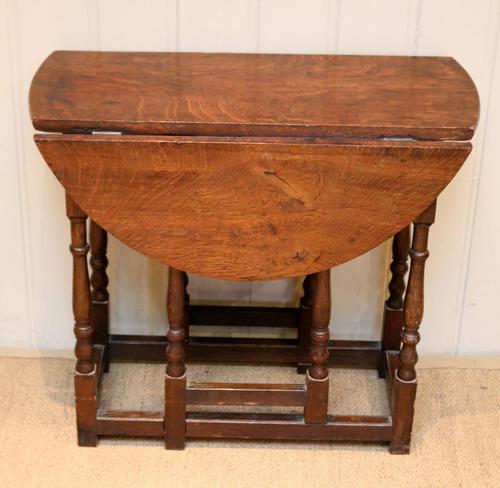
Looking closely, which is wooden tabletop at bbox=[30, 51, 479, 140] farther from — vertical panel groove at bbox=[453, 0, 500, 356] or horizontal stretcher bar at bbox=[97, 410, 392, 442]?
horizontal stretcher bar at bbox=[97, 410, 392, 442]

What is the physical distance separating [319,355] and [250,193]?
0.46 meters

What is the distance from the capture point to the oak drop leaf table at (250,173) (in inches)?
69.1

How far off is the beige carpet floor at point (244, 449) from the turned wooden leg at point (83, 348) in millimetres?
66

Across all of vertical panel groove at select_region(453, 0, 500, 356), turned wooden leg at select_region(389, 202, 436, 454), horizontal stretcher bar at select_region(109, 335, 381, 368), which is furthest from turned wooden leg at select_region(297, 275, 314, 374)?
vertical panel groove at select_region(453, 0, 500, 356)

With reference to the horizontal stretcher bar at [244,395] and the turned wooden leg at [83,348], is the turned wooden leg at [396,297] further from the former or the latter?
the turned wooden leg at [83,348]

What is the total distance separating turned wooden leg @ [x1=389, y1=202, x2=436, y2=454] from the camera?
1.94 metres

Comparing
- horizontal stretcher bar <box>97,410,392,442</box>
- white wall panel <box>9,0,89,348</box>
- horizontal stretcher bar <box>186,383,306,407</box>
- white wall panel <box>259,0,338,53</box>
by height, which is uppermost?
white wall panel <box>259,0,338,53</box>

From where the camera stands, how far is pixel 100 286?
232 centimetres

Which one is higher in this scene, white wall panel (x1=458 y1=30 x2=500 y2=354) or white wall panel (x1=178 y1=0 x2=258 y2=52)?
white wall panel (x1=178 y1=0 x2=258 y2=52)

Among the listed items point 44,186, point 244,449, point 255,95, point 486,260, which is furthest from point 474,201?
point 44,186

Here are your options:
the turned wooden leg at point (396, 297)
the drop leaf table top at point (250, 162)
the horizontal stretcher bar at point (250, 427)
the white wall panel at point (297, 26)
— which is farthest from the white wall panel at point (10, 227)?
the turned wooden leg at point (396, 297)

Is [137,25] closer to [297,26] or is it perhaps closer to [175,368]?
[297,26]

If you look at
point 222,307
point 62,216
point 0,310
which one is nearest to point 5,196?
point 62,216

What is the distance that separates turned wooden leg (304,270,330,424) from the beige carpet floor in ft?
0.36
